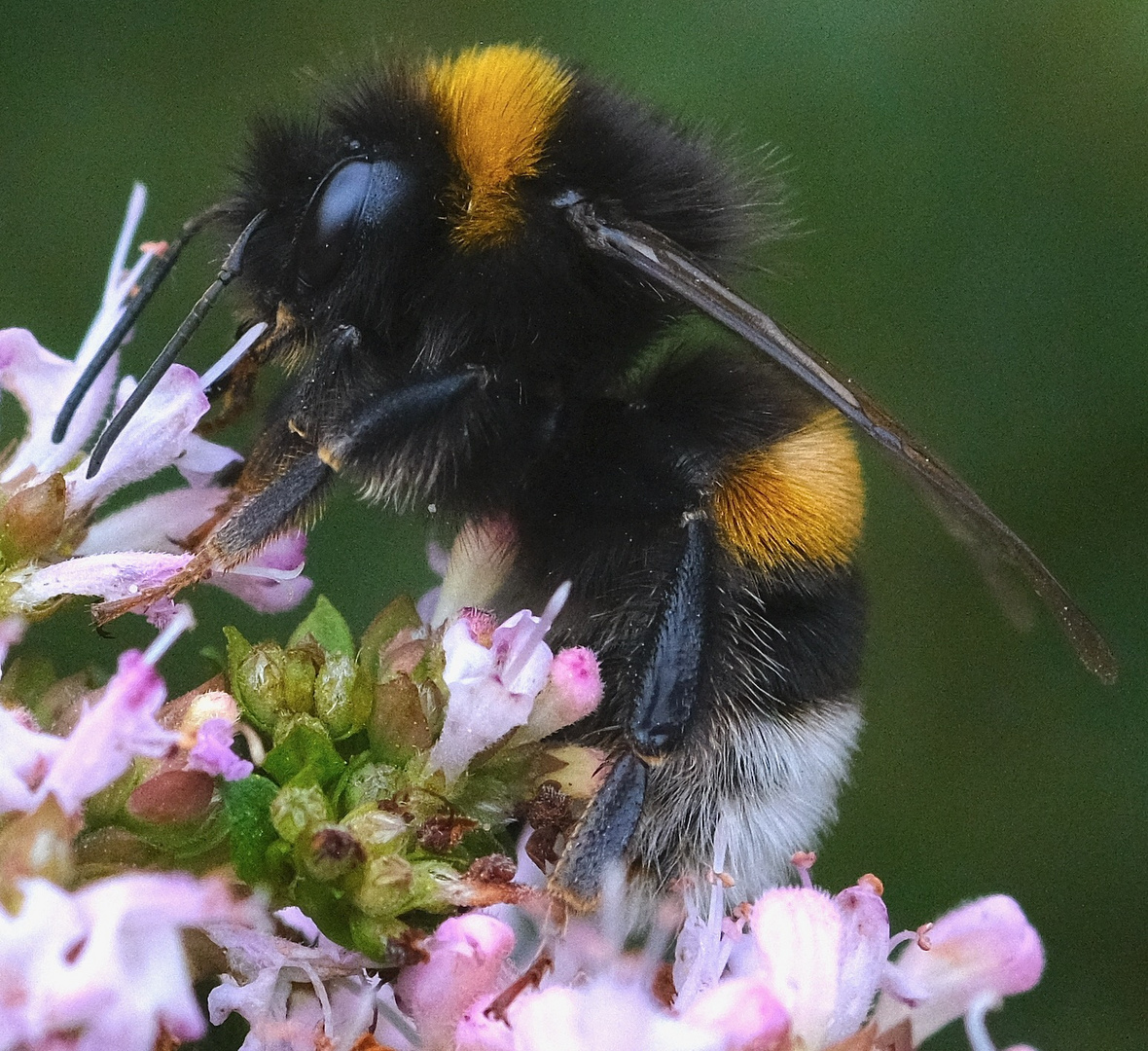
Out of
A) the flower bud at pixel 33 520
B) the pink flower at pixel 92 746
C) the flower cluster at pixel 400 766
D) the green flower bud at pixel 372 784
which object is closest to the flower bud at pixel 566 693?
the flower cluster at pixel 400 766

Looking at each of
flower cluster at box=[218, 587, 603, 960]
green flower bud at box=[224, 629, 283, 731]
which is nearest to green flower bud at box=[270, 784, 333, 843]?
flower cluster at box=[218, 587, 603, 960]

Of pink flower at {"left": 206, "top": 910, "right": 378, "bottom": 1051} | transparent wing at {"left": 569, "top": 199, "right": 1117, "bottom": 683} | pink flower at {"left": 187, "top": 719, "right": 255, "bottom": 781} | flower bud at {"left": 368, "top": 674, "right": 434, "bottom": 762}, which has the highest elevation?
transparent wing at {"left": 569, "top": 199, "right": 1117, "bottom": 683}

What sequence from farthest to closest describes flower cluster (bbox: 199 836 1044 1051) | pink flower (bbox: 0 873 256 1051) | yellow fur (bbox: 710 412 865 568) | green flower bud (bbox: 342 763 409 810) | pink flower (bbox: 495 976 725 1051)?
yellow fur (bbox: 710 412 865 568)
green flower bud (bbox: 342 763 409 810)
flower cluster (bbox: 199 836 1044 1051)
pink flower (bbox: 495 976 725 1051)
pink flower (bbox: 0 873 256 1051)

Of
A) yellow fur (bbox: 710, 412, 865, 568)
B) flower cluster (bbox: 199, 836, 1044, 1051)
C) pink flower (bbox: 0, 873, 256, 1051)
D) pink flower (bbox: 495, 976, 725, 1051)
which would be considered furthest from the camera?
yellow fur (bbox: 710, 412, 865, 568)

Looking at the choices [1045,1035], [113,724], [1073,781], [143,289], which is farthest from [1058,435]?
[113,724]

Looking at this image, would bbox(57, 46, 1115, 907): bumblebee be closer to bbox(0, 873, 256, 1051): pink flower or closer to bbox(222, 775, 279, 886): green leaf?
bbox(222, 775, 279, 886): green leaf

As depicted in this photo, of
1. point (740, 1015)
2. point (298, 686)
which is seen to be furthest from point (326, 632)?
point (740, 1015)

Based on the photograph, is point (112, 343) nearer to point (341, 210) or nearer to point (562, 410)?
point (341, 210)
